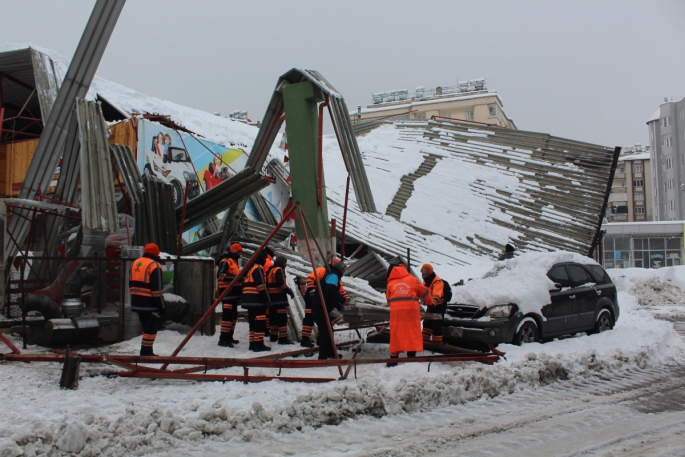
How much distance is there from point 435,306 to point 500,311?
3.57 feet

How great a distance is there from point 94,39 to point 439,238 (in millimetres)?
13390

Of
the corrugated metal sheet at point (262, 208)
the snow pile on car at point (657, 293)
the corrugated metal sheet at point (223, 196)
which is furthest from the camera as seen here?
the corrugated metal sheet at point (262, 208)

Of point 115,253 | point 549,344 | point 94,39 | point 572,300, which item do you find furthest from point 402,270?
point 94,39

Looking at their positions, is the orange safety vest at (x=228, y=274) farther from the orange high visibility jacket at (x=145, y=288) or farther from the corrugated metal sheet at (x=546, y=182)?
the corrugated metal sheet at (x=546, y=182)

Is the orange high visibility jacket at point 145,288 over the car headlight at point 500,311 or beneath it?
over

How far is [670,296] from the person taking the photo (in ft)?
63.6

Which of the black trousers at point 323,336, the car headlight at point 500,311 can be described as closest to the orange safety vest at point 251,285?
the black trousers at point 323,336

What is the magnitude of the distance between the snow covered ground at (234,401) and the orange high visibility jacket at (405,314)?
1.19 ft

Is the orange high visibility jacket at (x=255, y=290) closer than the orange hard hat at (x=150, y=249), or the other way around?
the orange hard hat at (x=150, y=249)

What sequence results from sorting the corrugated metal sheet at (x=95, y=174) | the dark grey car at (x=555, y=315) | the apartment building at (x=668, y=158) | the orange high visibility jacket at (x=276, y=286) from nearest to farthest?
the dark grey car at (x=555, y=315) < the orange high visibility jacket at (x=276, y=286) < the corrugated metal sheet at (x=95, y=174) < the apartment building at (x=668, y=158)

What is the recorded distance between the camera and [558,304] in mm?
10016

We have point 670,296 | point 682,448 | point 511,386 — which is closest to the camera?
point 682,448

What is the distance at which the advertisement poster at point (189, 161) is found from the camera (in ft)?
63.2

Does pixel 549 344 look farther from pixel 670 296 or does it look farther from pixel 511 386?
pixel 670 296
